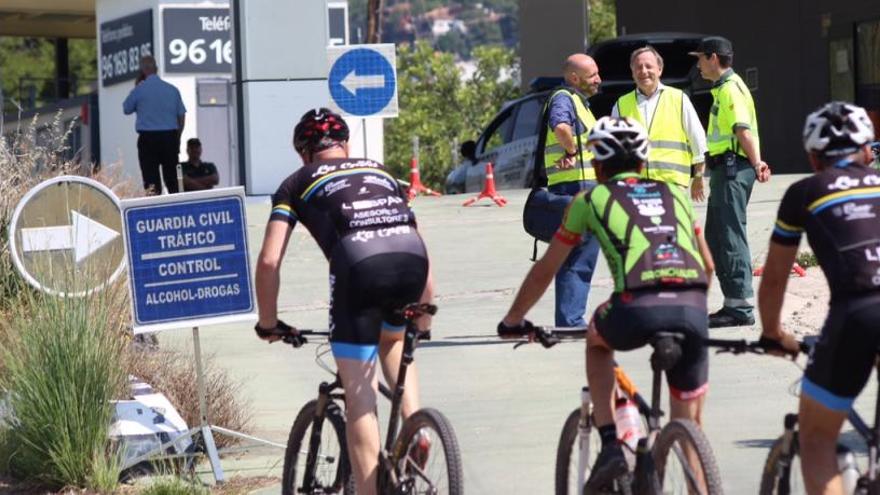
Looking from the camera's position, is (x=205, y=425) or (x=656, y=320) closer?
(x=656, y=320)

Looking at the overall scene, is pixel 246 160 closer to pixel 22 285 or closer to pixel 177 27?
pixel 177 27

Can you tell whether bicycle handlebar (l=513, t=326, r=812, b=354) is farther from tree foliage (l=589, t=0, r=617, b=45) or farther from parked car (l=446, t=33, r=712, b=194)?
tree foliage (l=589, t=0, r=617, b=45)

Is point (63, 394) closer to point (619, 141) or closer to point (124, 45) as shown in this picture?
point (619, 141)

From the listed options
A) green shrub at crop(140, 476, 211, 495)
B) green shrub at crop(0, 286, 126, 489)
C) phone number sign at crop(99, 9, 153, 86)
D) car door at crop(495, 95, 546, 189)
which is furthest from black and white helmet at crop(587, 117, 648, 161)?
phone number sign at crop(99, 9, 153, 86)

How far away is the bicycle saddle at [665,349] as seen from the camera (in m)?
5.62

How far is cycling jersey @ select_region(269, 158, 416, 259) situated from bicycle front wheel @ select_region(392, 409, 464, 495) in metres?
0.76

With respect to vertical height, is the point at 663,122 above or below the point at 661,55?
below

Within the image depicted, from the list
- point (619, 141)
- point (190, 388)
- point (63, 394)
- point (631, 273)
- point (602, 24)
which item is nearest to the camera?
point (631, 273)

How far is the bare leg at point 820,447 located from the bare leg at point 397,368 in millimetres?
1722

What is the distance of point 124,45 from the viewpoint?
29.7 m

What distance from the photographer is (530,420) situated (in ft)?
29.8

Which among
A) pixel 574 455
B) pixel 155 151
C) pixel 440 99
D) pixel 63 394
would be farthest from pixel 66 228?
pixel 440 99

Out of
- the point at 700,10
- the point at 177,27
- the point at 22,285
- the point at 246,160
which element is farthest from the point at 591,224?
the point at 700,10

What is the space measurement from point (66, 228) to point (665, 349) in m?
4.78
